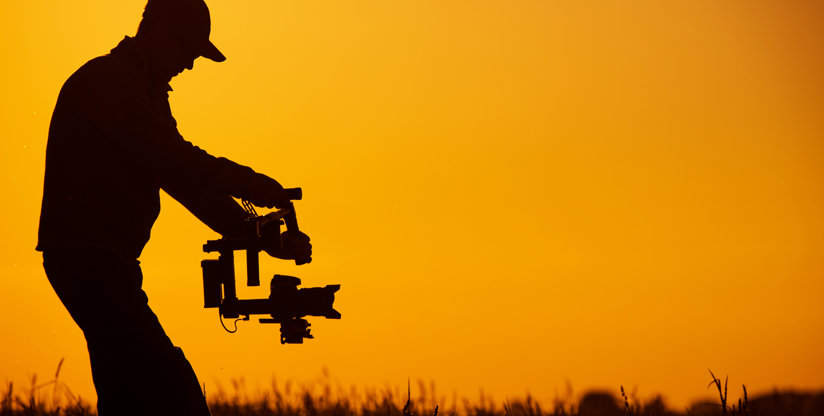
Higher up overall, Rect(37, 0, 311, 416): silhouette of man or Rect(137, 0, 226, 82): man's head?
Rect(137, 0, 226, 82): man's head

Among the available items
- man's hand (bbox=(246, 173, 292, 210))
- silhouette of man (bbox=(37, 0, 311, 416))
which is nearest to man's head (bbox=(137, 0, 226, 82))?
silhouette of man (bbox=(37, 0, 311, 416))

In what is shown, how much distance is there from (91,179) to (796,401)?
506 centimetres

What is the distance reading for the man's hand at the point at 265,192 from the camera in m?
6.34

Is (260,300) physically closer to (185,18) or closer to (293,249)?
(293,249)

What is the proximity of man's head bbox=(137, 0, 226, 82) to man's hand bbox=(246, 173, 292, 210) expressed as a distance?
0.79 metres

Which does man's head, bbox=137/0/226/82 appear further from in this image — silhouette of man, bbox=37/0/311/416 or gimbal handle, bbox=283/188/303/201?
gimbal handle, bbox=283/188/303/201

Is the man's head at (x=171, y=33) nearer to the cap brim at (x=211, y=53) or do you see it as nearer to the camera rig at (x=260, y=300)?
the cap brim at (x=211, y=53)

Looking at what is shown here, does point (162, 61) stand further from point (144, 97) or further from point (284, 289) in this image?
point (284, 289)

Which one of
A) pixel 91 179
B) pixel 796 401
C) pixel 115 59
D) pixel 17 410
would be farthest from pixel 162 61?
pixel 796 401

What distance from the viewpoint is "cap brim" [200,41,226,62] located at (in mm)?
6705

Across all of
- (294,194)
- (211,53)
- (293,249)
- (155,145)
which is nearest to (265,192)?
(294,194)

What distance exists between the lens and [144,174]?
6270 mm

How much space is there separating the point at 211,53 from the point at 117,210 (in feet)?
3.57

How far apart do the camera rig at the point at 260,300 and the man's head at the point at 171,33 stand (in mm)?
913
